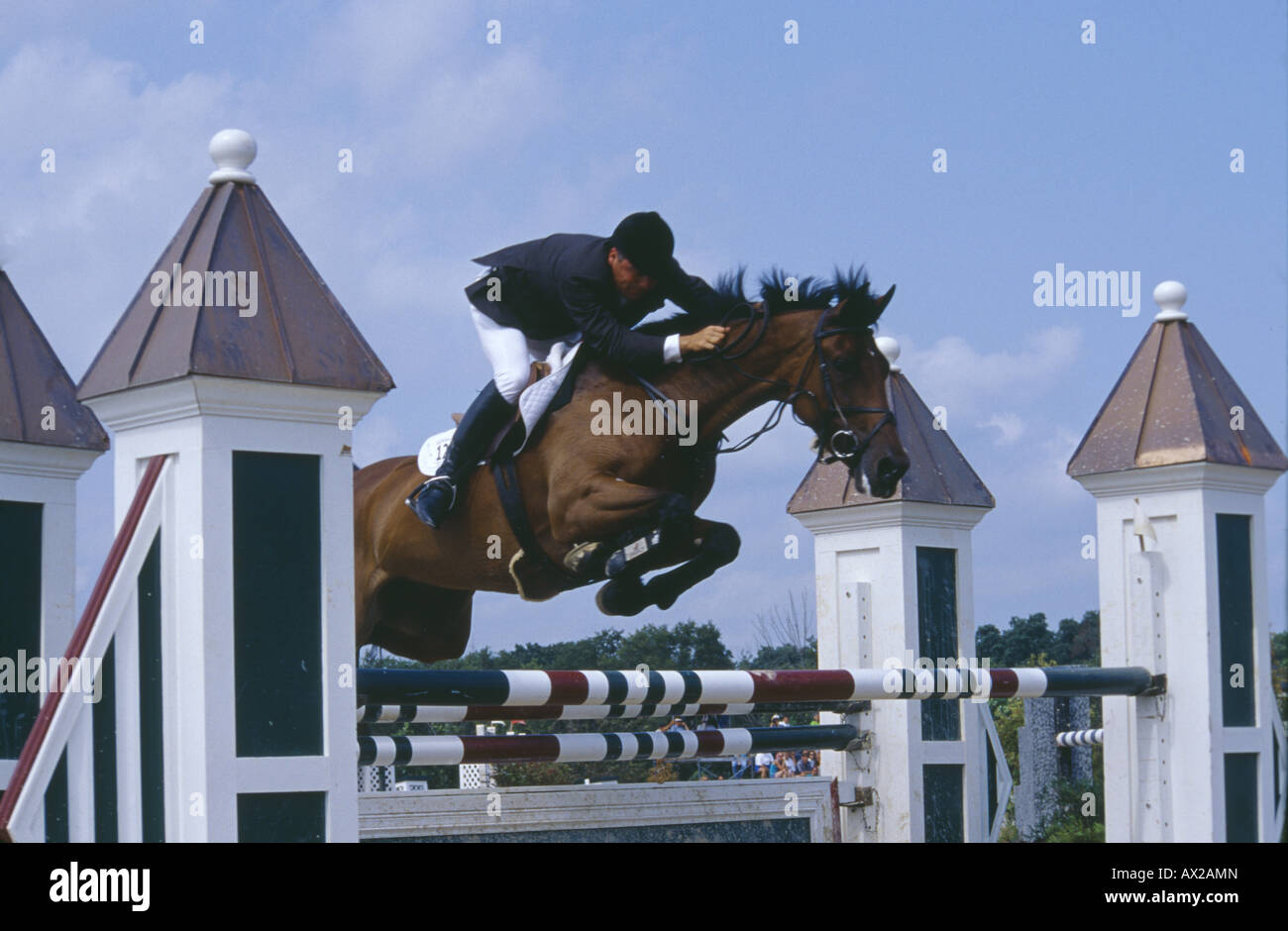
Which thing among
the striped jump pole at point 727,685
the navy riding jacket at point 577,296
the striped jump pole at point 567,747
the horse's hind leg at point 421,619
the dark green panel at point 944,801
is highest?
the navy riding jacket at point 577,296

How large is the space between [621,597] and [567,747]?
723 mm

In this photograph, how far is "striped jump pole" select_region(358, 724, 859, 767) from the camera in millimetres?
4715

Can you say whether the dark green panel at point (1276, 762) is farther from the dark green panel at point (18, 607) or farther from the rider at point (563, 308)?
the dark green panel at point (18, 607)

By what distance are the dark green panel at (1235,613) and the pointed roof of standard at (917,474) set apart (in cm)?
89

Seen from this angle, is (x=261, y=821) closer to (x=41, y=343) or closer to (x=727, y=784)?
(x=41, y=343)

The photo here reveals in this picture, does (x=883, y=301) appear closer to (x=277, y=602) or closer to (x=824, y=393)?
(x=824, y=393)

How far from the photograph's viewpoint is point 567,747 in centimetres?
498

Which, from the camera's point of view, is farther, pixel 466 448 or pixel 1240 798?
pixel 1240 798

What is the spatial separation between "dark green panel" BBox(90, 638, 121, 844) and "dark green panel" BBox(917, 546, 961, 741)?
337 cm

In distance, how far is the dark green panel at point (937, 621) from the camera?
19.6 feet

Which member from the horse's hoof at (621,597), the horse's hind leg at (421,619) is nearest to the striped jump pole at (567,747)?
the horse's hind leg at (421,619)

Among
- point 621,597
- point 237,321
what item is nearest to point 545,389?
point 621,597
